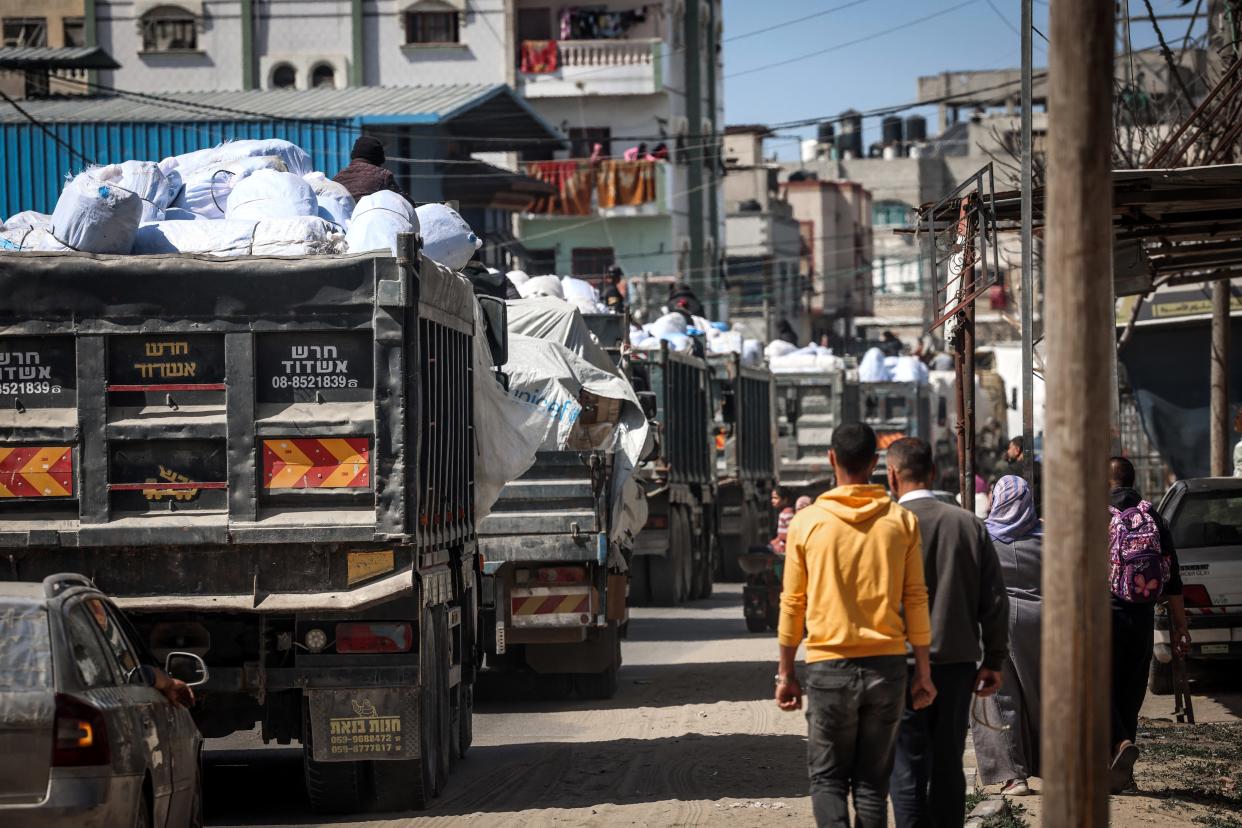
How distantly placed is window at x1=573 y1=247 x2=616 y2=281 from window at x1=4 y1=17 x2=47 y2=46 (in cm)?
1699

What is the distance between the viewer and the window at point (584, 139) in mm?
55156

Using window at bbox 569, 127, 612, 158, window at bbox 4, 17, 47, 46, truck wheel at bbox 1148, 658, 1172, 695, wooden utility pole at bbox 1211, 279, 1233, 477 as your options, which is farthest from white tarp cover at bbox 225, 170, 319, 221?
window at bbox 4, 17, 47, 46

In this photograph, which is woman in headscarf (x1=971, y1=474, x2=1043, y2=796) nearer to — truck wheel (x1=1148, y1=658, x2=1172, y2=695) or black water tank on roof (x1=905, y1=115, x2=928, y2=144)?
truck wheel (x1=1148, y1=658, x2=1172, y2=695)

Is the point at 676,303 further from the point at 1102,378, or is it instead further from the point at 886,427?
the point at 1102,378

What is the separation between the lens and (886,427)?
114ft

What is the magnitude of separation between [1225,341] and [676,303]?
10.00 meters

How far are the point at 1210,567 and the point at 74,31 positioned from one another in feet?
157

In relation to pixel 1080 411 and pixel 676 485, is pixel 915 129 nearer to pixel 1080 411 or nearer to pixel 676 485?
pixel 676 485

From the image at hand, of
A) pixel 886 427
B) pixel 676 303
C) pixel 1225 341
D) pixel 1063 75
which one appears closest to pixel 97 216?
pixel 1063 75

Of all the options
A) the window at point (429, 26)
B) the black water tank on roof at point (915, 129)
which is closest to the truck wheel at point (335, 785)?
the window at point (429, 26)

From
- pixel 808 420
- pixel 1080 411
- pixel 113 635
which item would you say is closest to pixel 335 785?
pixel 113 635

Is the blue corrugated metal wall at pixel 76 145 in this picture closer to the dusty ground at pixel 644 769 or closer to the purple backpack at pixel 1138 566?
the dusty ground at pixel 644 769

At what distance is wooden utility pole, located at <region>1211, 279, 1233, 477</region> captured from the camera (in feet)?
61.2

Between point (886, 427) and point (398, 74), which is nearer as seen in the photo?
point (886, 427)
